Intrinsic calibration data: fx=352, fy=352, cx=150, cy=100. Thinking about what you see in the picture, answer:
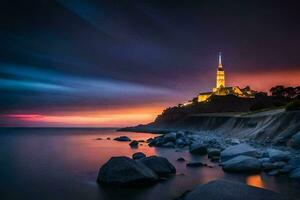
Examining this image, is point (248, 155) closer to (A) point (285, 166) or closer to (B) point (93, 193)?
(A) point (285, 166)

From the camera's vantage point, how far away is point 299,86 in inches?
6885

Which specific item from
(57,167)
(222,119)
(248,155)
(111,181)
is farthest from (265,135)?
(222,119)

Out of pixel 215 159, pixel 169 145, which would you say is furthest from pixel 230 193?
pixel 169 145

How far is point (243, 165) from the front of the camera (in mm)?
28875

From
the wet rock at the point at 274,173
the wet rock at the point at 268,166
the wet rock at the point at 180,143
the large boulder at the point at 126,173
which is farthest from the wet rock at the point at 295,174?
the wet rock at the point at 180,143

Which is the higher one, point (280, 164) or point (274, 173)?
point (280, 164)

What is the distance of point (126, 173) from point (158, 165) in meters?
4.76

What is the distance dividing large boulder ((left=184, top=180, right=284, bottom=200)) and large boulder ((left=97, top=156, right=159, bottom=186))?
21.1 feet

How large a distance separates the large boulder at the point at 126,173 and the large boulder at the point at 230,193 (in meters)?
6.42

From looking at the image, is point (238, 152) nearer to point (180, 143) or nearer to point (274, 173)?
point (274, 173)

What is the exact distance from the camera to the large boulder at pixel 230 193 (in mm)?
16453

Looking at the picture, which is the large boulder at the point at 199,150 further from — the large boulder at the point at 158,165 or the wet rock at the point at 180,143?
the large boulder at the point at 158,165

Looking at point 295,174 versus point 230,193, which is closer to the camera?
point 230,193

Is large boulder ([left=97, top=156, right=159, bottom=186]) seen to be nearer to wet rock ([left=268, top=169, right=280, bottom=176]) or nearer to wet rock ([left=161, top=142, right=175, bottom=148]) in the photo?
wet rock ([left=268, top=169, right=280, bottom=176])
